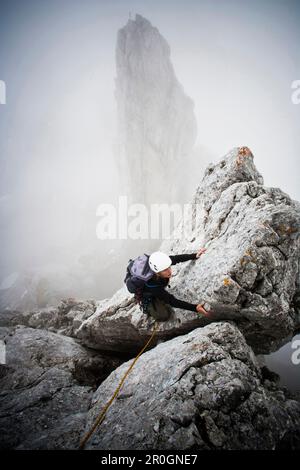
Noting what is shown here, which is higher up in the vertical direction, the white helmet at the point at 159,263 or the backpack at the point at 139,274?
the white helmet at the point at 159,263

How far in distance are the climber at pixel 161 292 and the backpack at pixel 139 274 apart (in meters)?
0.17

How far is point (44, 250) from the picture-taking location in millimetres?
87500

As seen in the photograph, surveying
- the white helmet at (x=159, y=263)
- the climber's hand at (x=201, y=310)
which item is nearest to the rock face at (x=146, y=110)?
the white helmet at (x=159, y=263)

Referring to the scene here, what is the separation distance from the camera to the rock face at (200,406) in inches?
142

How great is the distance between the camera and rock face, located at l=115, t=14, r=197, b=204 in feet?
160

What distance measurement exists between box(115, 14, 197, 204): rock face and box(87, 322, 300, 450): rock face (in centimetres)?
4569

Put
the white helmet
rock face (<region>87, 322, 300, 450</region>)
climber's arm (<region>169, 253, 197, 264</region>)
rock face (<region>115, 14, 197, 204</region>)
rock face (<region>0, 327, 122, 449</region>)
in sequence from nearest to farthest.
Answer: rock face (<region>87, 322, 300, 450</region>) → rock face (<region>0, 327, 122, 449</region>) → the white helmet → climber's arm (<region>169, 253, 197, 264</region>) → rock face (<region>115, 14, 197, 204</region>)

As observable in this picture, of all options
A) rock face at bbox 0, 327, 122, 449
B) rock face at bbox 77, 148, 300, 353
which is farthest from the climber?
rock face at bbox 0, 327, 122, 449

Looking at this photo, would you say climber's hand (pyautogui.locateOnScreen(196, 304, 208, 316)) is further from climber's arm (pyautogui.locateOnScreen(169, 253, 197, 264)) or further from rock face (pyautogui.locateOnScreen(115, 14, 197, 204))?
rock face (pyautogui.locateOnScreen(115, 14, 197, 204))

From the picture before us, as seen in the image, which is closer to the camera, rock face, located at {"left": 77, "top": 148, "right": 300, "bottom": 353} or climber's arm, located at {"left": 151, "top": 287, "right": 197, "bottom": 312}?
rock face, located at {"left": 77, "top": 148, "right": 300, "bottom": 353}

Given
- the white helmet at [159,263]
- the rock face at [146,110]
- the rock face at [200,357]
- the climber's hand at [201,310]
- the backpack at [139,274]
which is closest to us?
the rock face at [200,357]

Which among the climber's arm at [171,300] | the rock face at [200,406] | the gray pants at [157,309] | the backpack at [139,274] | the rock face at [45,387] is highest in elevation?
the backpack at [139,274]

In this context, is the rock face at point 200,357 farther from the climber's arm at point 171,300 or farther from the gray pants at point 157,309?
the climber's arm at point 171,300

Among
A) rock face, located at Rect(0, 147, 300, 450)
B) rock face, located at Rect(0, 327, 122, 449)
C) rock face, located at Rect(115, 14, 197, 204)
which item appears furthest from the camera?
rock face, located at Rect(115, 14, 197, 204)
